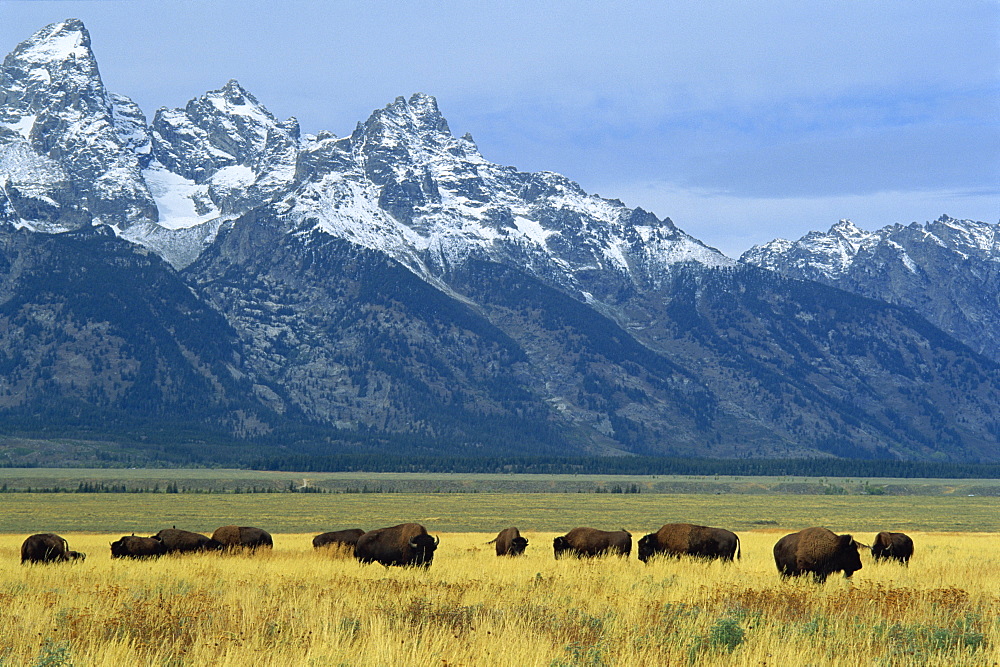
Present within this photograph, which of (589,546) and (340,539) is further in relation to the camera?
(340,539)

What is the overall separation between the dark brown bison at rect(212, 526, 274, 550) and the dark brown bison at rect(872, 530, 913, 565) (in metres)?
21.6

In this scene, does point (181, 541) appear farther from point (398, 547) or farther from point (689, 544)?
point (689, 544)

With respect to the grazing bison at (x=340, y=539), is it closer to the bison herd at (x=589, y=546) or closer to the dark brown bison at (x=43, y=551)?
the bison herd at (x=589, y=546)

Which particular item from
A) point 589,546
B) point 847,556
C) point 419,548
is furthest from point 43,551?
point 847,556

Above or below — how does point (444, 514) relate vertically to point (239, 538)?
below

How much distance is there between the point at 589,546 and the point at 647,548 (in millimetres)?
4043

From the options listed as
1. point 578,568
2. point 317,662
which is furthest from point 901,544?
point 317,662

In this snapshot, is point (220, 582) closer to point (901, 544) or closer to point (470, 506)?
point (901, 544)

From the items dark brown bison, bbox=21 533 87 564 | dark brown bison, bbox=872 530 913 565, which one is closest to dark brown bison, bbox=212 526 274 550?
dark brown bison, bbox=21 533 87 564

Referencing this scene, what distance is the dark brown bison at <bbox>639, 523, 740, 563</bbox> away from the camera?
114 ft

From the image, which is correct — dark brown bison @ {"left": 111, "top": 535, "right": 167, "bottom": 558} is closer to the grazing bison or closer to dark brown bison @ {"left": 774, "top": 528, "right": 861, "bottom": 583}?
the grazing bison

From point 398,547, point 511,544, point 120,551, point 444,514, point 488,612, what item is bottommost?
point 444,514

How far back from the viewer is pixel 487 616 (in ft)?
67.7

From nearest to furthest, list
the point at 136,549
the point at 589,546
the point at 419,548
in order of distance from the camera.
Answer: the point at 419,548, the point at 136,549, the point at 589,546
